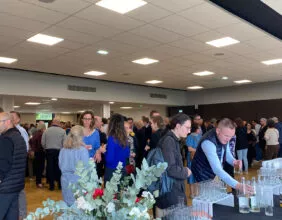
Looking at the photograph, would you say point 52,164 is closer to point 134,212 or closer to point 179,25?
point 179,25

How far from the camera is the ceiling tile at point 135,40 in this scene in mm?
5620

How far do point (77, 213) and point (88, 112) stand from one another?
10.9 feet

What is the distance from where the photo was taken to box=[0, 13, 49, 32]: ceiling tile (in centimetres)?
456

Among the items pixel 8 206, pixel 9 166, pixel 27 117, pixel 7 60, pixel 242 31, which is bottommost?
pixel 8 206

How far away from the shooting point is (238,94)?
13.5 metres

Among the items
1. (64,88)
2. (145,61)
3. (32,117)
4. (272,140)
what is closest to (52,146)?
(145,61)

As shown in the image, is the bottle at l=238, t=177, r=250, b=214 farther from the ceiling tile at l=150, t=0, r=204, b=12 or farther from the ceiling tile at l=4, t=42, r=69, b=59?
the ceiling tile at l=4, t=42, r=69, b=59

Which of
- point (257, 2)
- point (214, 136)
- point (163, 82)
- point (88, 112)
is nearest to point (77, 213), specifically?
point (214, 136)

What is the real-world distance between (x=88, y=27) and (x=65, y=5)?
959 mm

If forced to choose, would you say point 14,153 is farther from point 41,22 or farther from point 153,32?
point 153,32

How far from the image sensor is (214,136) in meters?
2.64

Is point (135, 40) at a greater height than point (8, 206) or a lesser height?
greater

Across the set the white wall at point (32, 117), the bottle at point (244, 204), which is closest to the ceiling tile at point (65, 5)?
the bottle at point (244, 204)

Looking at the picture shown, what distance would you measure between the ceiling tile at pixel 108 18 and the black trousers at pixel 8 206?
2799 mm
